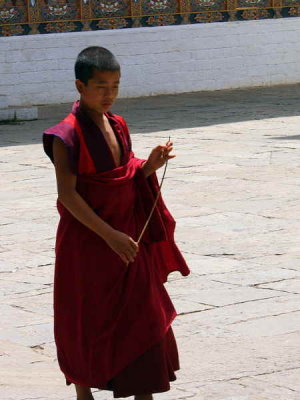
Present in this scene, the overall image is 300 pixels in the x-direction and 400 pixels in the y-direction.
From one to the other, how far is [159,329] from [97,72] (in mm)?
858

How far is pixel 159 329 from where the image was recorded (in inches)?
145

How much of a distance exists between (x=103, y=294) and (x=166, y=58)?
48.8 feet

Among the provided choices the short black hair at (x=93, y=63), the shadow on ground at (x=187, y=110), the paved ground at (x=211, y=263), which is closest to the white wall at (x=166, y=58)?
the shadow on ground at (x=187, y=110)

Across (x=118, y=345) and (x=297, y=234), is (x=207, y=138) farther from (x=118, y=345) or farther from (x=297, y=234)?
(x=118, y=345)

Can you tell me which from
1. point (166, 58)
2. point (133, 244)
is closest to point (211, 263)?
point (133, 244)

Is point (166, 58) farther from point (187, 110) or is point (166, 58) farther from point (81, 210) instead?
point (81, 210)

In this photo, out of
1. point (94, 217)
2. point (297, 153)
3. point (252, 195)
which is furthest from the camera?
point (297, 153)

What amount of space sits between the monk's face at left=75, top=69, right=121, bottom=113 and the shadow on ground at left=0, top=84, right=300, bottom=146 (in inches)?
336

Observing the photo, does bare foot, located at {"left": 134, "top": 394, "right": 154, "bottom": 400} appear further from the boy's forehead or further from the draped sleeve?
the boy's forehead

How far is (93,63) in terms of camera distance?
3646mm

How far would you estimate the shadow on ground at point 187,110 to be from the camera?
45.1ft

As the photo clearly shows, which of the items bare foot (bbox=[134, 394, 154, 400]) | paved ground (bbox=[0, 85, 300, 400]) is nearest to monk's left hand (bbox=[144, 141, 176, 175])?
bare foot (bbox=[134, 394, 154, 400])

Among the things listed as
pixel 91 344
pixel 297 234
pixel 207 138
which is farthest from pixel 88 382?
pixel 207 138

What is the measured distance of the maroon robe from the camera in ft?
11.9
